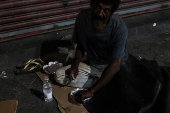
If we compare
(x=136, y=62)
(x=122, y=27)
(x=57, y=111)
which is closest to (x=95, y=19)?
(x=122, y=27)

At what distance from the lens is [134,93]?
3191 mm

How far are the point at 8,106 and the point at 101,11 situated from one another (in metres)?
1.92

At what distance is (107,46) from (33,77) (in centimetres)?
152

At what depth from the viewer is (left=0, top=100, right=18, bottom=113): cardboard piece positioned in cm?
315

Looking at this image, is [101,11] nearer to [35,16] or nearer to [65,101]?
[65,101]

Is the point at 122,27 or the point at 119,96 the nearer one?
the point at 122,27

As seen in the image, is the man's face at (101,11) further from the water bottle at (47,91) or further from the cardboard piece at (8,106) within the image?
the cardboard piece at (8,106)

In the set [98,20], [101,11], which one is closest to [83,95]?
[98,20]

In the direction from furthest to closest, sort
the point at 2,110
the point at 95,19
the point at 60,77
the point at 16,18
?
the point at 16,18 < the point at 60,77 < the point at 2,110 < the point at 95,19

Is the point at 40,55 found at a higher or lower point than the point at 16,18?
lower

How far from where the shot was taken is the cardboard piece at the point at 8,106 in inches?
124

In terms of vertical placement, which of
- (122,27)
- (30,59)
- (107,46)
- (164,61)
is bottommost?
(164,61)

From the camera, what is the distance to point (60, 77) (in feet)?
11.4

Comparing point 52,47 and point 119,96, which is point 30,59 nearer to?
point 52,47
